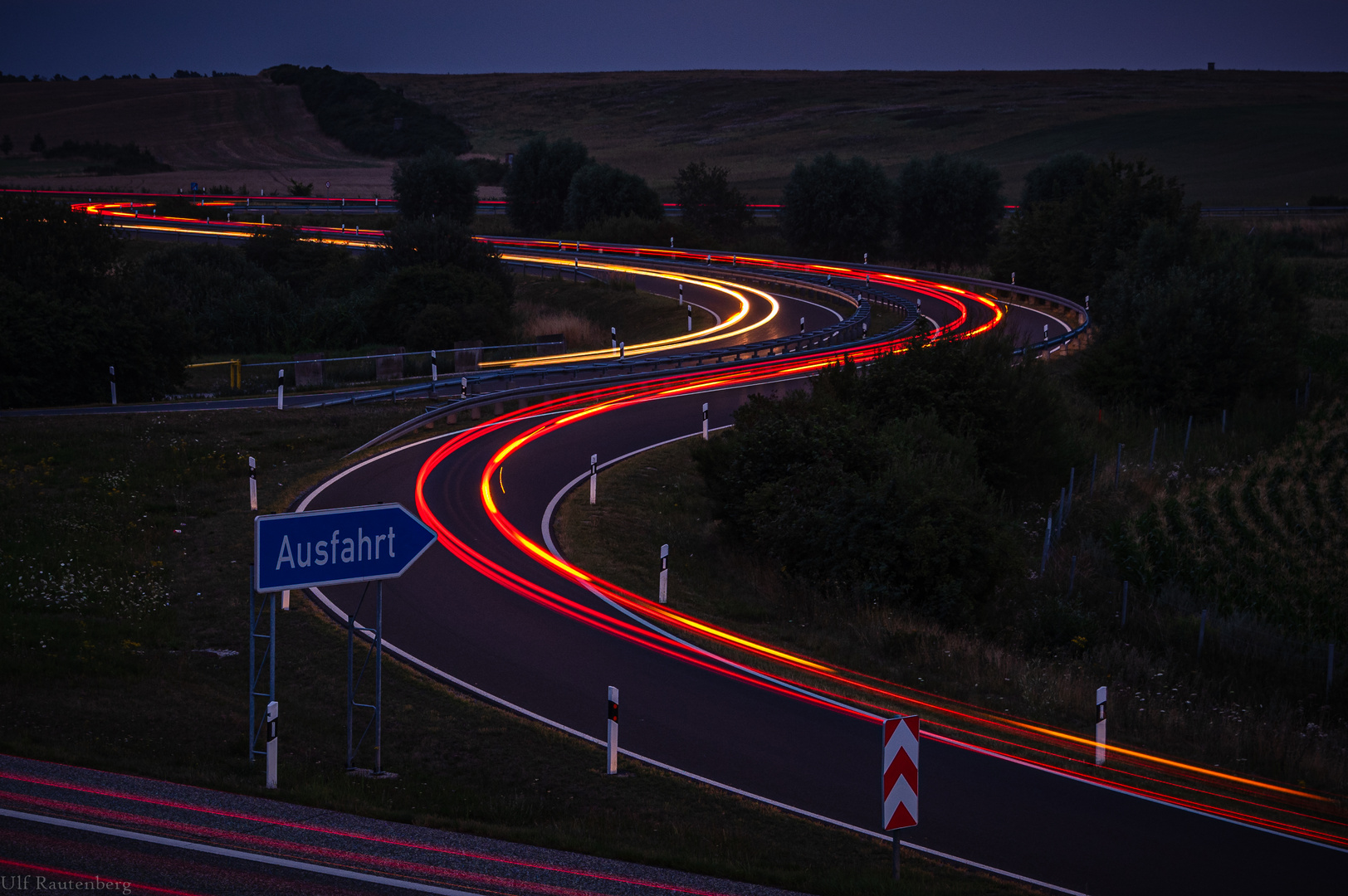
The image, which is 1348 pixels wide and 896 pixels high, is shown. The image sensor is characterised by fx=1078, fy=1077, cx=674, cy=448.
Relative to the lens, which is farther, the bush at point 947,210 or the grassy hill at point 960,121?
the grassy hill at point 960,121

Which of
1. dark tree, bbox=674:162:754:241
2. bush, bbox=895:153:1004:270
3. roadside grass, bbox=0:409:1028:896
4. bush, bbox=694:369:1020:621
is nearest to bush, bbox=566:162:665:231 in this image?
Result: dark tree, bbox=674:162:754:241

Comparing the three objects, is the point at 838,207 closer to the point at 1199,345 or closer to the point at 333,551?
the point at 1199,345

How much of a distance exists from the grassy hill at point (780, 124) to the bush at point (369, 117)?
3.35 m

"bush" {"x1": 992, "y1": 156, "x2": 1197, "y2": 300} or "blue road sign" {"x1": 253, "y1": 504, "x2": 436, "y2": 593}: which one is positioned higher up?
"bush" {"x1": 992, "y1": 156, "x2": 1197, "y2": 300}

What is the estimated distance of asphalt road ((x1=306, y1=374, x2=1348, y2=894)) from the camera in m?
9.98

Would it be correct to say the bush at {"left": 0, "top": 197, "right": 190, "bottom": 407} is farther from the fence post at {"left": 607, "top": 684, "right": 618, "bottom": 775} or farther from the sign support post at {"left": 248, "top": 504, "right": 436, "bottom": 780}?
the fence post at {"left": 607, "top": 684, "right": 618, "bottom": 775}

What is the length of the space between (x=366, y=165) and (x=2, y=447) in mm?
121528

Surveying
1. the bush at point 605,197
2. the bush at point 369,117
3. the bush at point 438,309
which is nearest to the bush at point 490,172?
the bush at point 369,117

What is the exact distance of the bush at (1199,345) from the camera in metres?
37.2

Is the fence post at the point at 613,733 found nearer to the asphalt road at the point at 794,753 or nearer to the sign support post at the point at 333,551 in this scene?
the asphalt road at the point at 794,753

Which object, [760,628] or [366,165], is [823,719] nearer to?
[760,628]

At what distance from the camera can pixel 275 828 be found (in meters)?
8.66

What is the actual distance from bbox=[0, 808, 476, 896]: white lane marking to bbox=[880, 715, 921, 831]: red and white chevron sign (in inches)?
141

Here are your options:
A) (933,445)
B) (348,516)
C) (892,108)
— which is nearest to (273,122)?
(892,108)
